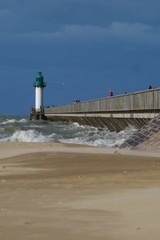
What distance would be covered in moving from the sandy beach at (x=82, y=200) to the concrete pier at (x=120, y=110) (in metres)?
14.4

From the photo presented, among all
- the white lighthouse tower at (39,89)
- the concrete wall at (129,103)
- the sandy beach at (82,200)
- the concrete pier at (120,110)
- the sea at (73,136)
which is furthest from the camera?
the white lighthouse tower at (39,89)

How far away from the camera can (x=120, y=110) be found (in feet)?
A: 106

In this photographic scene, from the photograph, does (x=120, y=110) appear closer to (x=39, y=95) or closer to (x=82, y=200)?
(x=82, y=200)

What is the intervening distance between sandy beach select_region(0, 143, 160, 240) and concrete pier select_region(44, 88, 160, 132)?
1445 cm

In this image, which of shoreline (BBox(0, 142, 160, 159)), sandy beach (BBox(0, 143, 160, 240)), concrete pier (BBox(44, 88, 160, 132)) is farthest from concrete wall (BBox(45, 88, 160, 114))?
sandy beach (BBox(0, 143, 160, 240))

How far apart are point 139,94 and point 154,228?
2427 cm

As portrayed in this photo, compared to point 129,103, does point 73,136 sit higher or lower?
lower

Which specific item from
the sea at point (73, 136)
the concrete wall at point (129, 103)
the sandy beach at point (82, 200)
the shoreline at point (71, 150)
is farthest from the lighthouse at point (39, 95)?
the sandy beach at point (82, 200)

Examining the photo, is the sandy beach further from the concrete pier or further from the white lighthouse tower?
the white lighthouse tower

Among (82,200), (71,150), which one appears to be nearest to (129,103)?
(71,150)

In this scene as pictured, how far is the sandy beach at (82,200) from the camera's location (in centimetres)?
369

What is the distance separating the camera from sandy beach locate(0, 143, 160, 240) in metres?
3.69

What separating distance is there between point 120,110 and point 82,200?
27.2m

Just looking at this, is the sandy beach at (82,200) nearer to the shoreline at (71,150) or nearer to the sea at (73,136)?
the shoreline at (71,150)
